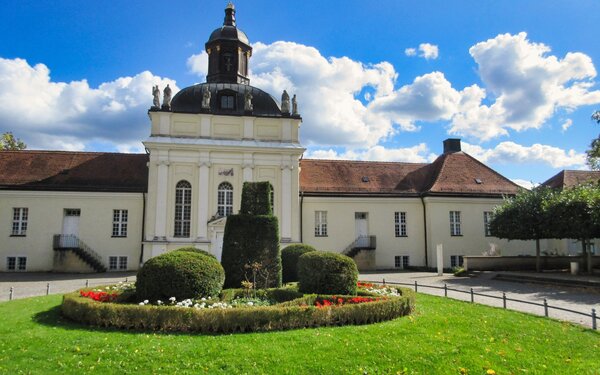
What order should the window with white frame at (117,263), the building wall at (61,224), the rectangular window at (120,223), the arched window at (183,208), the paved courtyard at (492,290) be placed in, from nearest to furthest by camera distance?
the paved courtyard at (492,290) → the building wall at (61,224) → the arched window at (183,208) → the window with white frame at (117,263) → the rectangular window at (120,223)

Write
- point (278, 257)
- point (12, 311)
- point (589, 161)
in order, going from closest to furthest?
point (12, 311), point (278, 257), point (589, 161)

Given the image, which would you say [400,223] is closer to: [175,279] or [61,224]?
[61,224]

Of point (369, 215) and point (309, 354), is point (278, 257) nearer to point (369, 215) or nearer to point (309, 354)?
point (309, 354)

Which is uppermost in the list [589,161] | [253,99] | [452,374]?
[253,99]

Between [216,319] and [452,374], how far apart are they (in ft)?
16.8

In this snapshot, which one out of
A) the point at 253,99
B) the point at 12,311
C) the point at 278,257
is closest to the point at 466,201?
the point at 253,99

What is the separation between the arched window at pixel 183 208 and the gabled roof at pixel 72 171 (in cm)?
266

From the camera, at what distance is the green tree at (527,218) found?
2597 cm

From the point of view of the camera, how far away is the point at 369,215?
33.5 metres

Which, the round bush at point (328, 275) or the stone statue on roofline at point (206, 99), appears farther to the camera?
the stone statue on roofline at point (206, 99)

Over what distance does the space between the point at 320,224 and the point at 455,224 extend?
1002cm

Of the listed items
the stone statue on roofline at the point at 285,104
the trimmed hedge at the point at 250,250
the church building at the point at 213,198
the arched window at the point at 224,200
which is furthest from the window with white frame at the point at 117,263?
the trimmed hedge at the point at 250,250

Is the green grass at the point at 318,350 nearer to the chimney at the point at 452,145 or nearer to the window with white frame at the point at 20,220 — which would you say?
the window with white frame at the point at 20,220

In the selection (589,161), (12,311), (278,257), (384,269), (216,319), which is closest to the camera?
(216,319)
